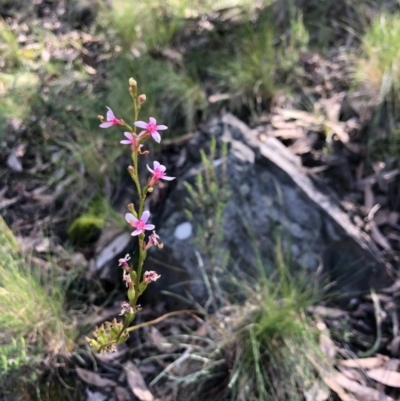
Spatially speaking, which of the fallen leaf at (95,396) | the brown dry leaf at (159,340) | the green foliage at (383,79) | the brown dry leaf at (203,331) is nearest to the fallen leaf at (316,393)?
the brown dry leaf at (203,331)

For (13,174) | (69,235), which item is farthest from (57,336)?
(13,174)

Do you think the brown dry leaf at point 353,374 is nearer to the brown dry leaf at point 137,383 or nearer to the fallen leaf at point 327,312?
the fallen leaf at point 327,312

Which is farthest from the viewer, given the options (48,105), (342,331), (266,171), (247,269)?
(48,105)

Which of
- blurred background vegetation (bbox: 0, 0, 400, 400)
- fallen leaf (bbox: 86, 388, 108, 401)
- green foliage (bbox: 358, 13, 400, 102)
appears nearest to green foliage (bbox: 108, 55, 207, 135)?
blurred background vegetation (bbox: 0, 0, 400, 400)

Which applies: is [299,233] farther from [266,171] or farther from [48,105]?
[48,105]

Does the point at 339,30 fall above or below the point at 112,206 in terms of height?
above

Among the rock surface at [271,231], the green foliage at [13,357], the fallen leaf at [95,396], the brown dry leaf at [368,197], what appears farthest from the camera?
the brown dry leaf at [368,197]

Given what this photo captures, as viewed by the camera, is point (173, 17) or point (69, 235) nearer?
point (69, 235)
